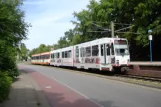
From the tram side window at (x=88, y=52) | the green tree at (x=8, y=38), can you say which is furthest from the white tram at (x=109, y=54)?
the green tree at (x=8, y=38)

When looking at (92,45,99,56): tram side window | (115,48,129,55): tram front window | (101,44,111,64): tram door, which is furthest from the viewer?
(92,45,99,56): tram side window

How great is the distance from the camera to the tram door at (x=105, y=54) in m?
28.9

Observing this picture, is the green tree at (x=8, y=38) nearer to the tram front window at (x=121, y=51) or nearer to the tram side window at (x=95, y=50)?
the tram side window at (x=95, y=50)

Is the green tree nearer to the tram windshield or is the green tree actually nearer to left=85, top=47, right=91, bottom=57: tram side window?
left=85, top=47, right=91, bottom=57: tram side window

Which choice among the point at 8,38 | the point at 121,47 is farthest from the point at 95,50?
the point at 8,38

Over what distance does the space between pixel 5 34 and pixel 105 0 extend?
51.5m

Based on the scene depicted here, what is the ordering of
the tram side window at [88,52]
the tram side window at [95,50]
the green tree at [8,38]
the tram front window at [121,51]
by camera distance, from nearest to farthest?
the green tree at [8,38] → the tram front window at [121,51] → the tram side window at [95,50] → the tram side window at [88,52]

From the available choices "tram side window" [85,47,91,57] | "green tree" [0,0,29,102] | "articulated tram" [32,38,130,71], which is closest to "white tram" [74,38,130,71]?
"articulated tram" [32,38,130,71]

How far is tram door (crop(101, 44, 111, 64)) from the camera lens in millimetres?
28859

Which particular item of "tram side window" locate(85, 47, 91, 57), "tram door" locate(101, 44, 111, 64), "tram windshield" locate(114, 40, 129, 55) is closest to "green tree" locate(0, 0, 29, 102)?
"tram side window" locate(85, 47, 91, 57)

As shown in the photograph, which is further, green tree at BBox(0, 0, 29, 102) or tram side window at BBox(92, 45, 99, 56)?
tram side window at BBox(92, 45, 99, 56)

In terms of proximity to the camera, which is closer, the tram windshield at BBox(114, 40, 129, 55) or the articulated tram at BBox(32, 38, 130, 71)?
the articulated tram at BBox(32, 38, 130, 71)

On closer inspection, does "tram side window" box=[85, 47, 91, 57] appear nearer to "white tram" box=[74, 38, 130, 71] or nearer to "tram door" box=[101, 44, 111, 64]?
"white tram" box=[74, 38, 130, 71]

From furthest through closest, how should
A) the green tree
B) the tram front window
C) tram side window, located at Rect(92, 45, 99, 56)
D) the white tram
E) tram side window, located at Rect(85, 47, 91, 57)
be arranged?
tram side window, located at Rect(85, 47, 91, 57), tram side window, located at Rect(92, 45, 99, 56), the tram front window, the white tram, the green tree
